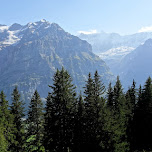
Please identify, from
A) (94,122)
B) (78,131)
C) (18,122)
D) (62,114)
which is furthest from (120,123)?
(18,122)

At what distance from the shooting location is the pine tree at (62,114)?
28.0 meters

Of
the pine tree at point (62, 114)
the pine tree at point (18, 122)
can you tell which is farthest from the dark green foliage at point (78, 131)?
the pine tree at point (18, 122)

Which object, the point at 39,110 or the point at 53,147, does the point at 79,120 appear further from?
the point at 39,110

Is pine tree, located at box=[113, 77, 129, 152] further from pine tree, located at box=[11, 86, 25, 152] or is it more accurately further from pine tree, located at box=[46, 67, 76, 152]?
pine tree, located at box=[11, 86, 25, 152]

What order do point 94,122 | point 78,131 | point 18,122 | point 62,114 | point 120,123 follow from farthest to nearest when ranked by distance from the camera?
point 18,122, point 78,131, point 120,123, point 62,114, point 94,122

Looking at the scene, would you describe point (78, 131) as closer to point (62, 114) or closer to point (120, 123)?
point (62, 114)

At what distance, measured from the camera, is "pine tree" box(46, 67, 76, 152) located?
28.0m

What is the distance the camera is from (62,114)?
2822 centimetres

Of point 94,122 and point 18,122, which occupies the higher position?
point 94,122

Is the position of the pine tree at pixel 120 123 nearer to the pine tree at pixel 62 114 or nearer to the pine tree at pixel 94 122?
the pine tree at pixel 94 122

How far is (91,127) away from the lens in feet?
89.1

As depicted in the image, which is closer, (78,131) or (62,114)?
(62,114)

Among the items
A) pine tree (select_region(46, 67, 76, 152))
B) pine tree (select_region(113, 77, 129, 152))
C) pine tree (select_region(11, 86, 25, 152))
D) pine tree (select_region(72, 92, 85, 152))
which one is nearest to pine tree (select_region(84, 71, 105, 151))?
pine tree (select_region(113, 77, 129, 152))

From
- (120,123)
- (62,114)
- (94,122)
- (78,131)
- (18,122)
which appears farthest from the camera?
(18,122)
